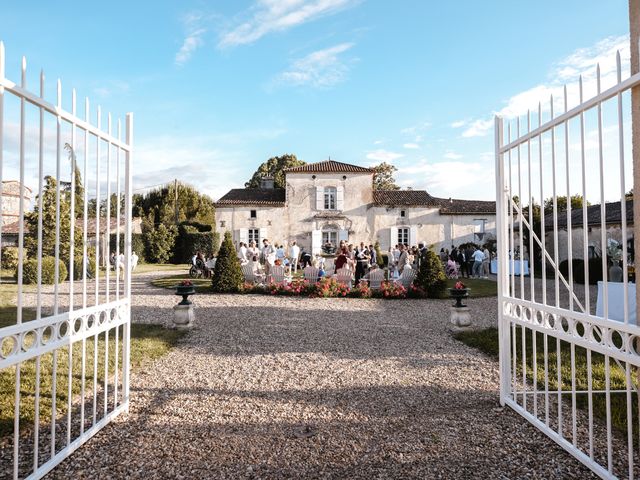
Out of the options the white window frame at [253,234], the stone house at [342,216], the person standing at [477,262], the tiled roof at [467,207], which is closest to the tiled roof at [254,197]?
the stone house at [342,216]

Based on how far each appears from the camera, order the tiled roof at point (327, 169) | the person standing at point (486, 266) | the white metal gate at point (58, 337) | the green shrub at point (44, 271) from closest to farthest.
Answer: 1. the white metal gate at point (58, 337)
2. the green shrub at point (44, 271)
3. the person standing at point (486, 266)
4. the tiled roof at point (327, 169)

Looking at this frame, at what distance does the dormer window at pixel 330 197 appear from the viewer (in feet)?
89.1

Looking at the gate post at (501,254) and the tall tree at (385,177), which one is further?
the tall tree at (385,177)

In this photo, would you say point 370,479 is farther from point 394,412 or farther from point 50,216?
point 50,216

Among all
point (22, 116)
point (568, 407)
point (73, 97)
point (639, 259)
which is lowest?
point (568, 407)

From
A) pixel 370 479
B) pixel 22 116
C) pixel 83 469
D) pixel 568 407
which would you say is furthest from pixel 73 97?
pixel 568 407

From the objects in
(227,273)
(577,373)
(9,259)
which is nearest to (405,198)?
(227,273)

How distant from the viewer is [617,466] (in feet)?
8.66

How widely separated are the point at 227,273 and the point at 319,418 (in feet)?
29.4

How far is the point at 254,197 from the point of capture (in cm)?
2791

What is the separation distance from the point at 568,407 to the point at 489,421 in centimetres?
88

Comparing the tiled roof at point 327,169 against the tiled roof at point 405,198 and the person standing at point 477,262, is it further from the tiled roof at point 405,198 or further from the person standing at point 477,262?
the person standing at point 477,262

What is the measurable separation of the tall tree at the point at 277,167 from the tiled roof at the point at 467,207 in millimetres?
17102

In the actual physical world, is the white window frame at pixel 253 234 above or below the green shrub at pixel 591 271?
above
